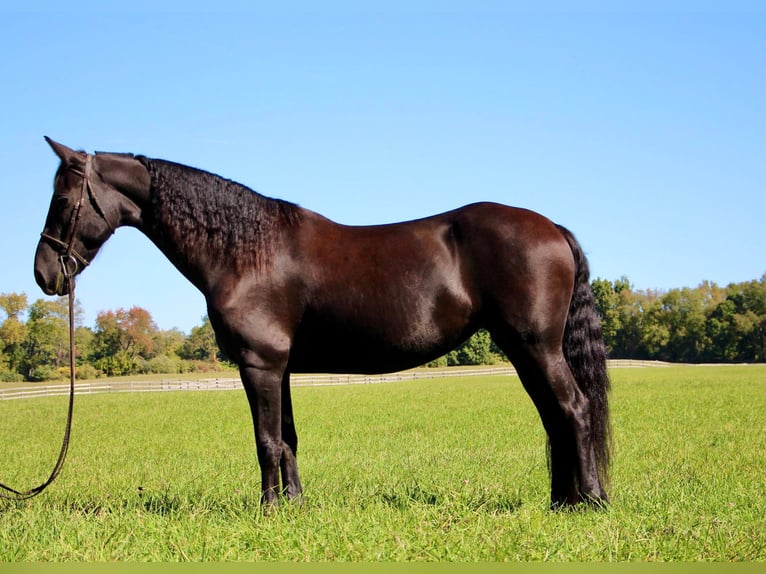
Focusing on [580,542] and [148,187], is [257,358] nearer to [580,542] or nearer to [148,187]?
[148,187]

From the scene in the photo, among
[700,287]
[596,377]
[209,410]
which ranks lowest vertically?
[209,410]

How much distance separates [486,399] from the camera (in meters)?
25.9

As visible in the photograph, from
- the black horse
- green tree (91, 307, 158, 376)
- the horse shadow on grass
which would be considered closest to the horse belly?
the black horse

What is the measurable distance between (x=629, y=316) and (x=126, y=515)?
90.5 meters

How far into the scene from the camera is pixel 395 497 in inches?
239

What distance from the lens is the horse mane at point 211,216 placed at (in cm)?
554

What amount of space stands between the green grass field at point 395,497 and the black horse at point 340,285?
71cm

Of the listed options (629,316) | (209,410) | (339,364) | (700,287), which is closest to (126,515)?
(339,364)

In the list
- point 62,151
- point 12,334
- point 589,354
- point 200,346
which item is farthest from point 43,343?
point 589,354

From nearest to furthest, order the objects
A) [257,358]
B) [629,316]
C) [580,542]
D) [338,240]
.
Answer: [580,542]
[257,358]
[338,240]
[629,316]

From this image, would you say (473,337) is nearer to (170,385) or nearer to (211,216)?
(170,385)

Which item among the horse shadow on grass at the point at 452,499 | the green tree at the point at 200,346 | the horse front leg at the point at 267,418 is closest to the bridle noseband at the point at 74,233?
the horse front leg at the point at 267,418

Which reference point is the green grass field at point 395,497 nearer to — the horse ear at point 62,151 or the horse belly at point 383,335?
the horse belly at point 383,335

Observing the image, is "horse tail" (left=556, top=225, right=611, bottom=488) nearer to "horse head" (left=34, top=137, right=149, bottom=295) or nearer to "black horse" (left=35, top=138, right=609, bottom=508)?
"black horse" (left=35, top=138, right=609, bottom=508)
